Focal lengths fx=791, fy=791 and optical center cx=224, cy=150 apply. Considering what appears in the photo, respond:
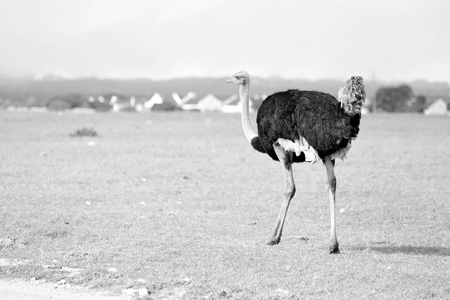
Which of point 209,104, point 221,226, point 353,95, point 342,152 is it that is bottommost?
point 209,104

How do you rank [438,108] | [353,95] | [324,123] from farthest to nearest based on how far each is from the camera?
[438,108]
[324,123]
[353,95]

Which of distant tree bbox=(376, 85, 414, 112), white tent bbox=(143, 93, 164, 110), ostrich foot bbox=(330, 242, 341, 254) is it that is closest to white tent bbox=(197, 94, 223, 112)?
white tent bbox=(143, 93, 164, 110)

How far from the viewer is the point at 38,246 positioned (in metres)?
7.84

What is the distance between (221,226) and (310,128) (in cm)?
215

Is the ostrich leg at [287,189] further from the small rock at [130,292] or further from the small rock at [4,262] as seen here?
the small rock at [4,262]

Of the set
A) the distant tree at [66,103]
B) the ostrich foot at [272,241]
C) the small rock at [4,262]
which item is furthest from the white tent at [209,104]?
the small rock at [4,262]

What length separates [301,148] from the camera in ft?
24.9

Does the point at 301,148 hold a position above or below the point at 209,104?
above

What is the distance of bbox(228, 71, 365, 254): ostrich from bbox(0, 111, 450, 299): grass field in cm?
76

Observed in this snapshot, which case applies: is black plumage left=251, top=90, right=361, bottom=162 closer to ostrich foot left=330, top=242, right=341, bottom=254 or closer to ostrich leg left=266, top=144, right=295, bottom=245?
ostrich leg left=266, top=144, right=295, bottom=245

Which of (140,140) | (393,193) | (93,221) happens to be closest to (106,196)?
(93,221)

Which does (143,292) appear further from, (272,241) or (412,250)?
(412,250)

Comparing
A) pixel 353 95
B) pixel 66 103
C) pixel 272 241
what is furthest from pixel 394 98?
pixel 353 95

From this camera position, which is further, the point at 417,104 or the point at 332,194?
the point at 417,104
